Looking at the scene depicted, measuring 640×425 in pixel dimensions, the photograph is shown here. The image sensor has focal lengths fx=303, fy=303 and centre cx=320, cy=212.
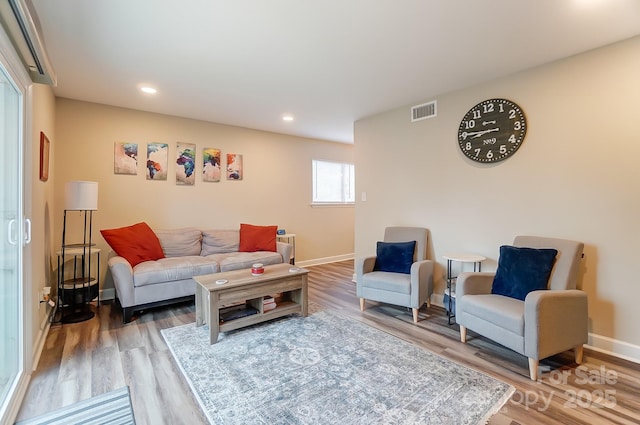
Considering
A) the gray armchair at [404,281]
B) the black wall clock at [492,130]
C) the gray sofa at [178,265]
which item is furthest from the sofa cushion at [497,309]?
the gray sofa at [178,265]

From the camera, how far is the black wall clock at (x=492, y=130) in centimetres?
295

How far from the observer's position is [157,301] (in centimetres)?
329

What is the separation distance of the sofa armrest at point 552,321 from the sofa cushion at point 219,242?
3.59 meters

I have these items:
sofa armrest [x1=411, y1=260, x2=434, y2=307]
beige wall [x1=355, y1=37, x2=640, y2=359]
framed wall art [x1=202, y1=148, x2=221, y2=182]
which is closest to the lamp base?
framed wall art [x1=202, y1=148, x2=221, y2=182]

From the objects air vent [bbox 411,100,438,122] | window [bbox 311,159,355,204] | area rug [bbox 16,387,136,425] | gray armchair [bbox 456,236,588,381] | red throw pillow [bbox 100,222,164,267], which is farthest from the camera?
window [bbox 311,159,355,204]

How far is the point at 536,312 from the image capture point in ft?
6.74

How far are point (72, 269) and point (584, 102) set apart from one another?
18.3 ft

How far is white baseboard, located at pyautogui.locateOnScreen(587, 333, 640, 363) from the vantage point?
2.36 m

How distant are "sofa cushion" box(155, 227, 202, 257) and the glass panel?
196cm

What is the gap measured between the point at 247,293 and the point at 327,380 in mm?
1120

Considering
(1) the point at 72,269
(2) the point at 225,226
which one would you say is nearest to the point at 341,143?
(2) the point at 225,226

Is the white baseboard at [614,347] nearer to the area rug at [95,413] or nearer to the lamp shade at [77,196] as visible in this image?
the area rug at [95,413]

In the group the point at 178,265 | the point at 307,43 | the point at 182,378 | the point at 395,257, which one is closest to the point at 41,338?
the point at 178,265

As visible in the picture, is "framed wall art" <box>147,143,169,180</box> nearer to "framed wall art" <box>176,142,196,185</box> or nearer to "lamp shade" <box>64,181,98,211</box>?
"framed wall art" <box>176,142,196,185</box>
